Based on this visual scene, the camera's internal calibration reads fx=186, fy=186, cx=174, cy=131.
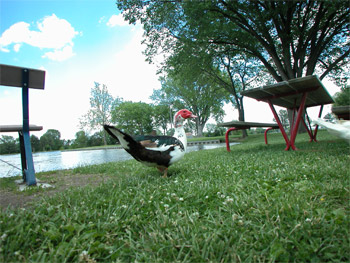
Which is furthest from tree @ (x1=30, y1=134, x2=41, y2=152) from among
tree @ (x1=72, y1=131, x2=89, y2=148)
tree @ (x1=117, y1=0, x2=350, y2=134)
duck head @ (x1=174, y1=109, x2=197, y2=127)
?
duck head @ (x1=174, y1=109, x2=197, y2=127)

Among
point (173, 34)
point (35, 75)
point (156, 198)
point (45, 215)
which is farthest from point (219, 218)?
point (173, 34)

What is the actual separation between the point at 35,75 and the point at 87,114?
36.0 meters

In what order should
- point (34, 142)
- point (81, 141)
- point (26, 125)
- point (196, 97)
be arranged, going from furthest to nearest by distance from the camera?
point (81, 141) < point (34, 142) < point (196, 97) < point (26, 125)

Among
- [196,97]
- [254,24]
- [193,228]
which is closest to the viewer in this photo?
[193,228]

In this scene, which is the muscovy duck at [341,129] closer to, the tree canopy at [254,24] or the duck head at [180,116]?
the duck head at [180,116]

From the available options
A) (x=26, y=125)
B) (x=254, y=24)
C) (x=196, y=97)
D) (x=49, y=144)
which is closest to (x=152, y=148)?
(x=26, y=125)

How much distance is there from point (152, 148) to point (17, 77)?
7.40ft

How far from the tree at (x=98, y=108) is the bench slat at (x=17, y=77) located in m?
33.5

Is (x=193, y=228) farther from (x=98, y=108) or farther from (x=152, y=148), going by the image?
(x=98, y=108)

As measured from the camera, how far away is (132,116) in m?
39.9

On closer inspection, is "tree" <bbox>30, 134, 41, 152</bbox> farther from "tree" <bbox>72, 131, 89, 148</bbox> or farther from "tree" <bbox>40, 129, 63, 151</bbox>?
"tree" <bbox>72, 131, 89, 148</bbox>

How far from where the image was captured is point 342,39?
11.9m

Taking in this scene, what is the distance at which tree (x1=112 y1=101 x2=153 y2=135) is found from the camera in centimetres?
3862

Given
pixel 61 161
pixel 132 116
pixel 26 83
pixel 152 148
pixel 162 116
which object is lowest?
pixel 61 161
